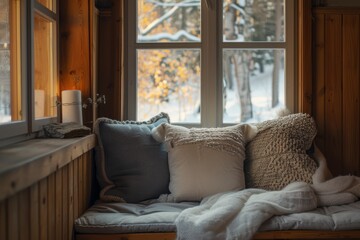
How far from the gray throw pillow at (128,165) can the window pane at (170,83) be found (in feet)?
1.63

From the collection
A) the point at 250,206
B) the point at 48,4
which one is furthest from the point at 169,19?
the point at 250,206

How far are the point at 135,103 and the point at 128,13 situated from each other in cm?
64

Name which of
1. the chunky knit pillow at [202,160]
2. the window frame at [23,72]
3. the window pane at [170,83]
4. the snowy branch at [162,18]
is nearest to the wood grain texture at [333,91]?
the chunky knit pillow at [202,160]

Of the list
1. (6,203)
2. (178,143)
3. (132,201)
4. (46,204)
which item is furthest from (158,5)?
(6,203)

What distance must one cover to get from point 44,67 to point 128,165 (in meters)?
0.76

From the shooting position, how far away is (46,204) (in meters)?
1.84

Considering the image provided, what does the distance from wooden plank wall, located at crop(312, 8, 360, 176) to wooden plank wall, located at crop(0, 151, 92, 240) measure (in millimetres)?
1622

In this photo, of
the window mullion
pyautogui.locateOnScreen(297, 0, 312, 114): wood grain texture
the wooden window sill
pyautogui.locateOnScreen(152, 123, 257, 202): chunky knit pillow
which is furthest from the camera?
the window mullion

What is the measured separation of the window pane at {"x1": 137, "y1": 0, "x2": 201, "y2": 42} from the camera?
3258mm

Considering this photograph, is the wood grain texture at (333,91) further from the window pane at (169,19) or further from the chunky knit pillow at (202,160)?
the window pane at (169,19)

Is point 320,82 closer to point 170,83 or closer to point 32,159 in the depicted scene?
point 170,83

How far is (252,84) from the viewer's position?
3281mm

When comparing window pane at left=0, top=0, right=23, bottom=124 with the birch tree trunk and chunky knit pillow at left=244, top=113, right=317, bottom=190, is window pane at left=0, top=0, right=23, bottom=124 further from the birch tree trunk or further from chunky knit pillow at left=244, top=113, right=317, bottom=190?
the birch tree trunk

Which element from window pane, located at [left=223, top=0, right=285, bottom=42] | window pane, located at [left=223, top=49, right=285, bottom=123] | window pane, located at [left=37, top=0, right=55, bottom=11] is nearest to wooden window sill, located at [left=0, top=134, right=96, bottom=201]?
window pane, located at [left=37, top=0, right=55, bottom=11]
